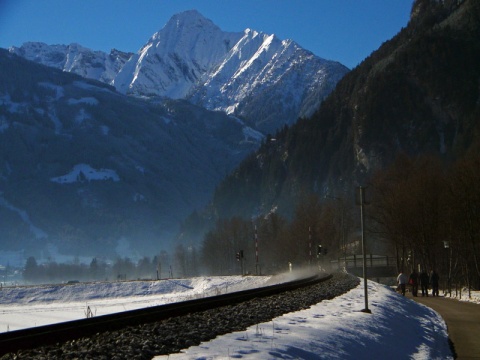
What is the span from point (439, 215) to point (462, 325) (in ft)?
109

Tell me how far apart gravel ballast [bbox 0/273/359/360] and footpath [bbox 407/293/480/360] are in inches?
181

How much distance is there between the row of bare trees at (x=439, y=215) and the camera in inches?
1832

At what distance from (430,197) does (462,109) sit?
5592 inches

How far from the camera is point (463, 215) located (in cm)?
4706

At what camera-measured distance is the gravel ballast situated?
13.3m

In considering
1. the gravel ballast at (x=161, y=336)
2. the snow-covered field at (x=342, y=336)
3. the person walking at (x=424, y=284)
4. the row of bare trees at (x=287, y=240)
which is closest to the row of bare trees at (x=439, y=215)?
the person walking at (x=424, y=284)

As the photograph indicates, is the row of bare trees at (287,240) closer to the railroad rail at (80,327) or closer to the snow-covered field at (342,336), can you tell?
the snow-covered field at (342,336)

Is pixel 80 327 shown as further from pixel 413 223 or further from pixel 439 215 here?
pixel 413 223

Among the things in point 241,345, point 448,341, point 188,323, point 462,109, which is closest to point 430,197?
point 448,341

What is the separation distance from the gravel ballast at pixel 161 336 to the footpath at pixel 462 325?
4605mm

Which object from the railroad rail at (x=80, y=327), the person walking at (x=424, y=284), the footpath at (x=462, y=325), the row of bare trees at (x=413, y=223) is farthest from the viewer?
the row of bare trees at (x=413, y=223)

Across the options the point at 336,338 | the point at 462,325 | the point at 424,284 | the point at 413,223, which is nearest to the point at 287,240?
the point at 413,223

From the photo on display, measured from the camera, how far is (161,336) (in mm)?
15617

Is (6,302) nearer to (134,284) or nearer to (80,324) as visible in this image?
(134,284)
